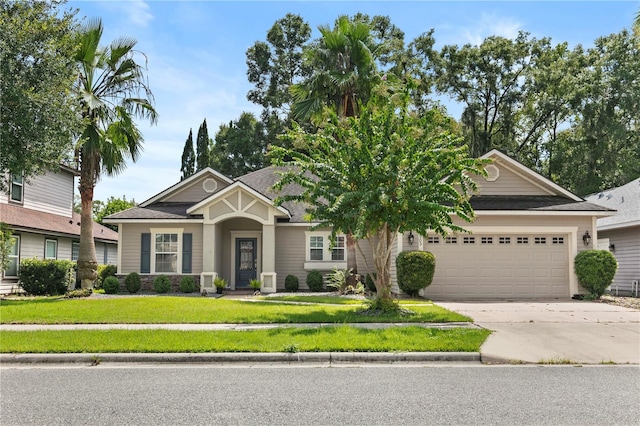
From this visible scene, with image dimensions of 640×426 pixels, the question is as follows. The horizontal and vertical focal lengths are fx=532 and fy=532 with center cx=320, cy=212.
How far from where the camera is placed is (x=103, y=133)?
1823 centimetres

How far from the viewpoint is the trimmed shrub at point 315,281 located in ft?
71.2

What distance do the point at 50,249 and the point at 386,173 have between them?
19.1 m

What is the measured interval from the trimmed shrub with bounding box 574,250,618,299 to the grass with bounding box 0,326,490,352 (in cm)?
942

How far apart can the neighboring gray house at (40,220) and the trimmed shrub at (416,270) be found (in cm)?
1407

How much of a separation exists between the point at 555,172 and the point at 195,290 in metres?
28.5

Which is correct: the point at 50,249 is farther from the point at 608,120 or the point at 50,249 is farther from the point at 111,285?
the point at 608,120

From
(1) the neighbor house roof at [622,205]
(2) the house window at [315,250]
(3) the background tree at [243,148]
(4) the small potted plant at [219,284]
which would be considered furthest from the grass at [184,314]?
(3) the background tree at [243,148]

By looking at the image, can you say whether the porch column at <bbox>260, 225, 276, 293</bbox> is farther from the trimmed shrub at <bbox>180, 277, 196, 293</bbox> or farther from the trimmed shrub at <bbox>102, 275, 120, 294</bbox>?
the trimmed shrub at <bbox>102, 275, 120, 294</bbox>

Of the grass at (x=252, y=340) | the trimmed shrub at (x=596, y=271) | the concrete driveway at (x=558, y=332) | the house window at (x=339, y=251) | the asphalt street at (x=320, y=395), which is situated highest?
the house window at (x=339, y=251)

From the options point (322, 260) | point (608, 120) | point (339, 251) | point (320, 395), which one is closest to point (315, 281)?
point (322, 260)

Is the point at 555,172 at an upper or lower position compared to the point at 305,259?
upper

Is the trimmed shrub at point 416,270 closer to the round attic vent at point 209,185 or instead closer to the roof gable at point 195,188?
the roof gable at point 195,188

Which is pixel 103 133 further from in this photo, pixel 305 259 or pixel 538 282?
pixel 538 282

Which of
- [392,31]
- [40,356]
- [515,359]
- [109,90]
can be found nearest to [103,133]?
[109,90]
